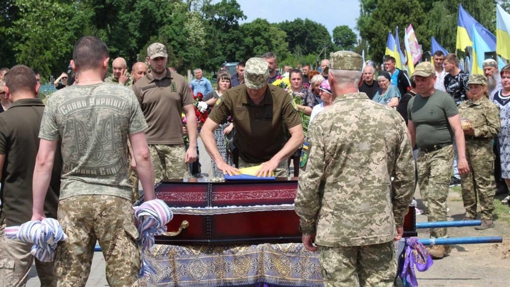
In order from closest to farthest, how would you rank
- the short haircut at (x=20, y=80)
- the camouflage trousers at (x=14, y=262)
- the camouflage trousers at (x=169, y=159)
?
the camouflage trousers at (x=14, y=262) → the short haircut at (x=20, y=80) → the camouflage trousers at (x=169, y=159)

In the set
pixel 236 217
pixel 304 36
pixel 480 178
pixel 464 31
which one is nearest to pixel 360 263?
pixel 236 217

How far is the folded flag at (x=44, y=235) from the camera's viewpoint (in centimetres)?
400

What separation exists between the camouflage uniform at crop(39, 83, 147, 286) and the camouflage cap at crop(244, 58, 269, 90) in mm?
1889

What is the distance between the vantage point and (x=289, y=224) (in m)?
5.43

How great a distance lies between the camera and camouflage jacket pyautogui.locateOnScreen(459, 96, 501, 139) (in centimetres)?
851

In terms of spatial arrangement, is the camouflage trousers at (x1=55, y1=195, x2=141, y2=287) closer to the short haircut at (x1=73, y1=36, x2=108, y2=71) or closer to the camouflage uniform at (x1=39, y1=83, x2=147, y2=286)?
the camouflage uniform at (x1=39, y1=83, x2=147, y2=286)

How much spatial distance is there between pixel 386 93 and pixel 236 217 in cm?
593

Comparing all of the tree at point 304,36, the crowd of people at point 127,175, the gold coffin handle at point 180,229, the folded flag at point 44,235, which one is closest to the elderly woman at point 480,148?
the gold coffin handle at point 180,229

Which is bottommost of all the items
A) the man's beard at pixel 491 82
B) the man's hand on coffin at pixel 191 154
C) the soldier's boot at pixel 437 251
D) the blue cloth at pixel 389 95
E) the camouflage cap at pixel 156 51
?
the soldier's boot at pixel 437 251

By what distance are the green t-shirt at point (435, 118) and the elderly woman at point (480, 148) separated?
1.25 metres

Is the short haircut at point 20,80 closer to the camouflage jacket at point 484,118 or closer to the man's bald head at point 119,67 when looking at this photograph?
the man's bald head at point 119,67

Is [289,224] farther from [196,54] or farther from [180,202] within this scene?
[196,54]

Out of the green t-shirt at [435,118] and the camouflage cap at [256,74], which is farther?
the green t-shirt at [435,118]

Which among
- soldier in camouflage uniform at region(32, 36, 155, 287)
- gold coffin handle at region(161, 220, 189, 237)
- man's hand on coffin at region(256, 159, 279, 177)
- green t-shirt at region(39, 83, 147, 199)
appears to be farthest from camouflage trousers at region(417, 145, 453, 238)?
green t-shirt at region(39, 83, 147, 199)
